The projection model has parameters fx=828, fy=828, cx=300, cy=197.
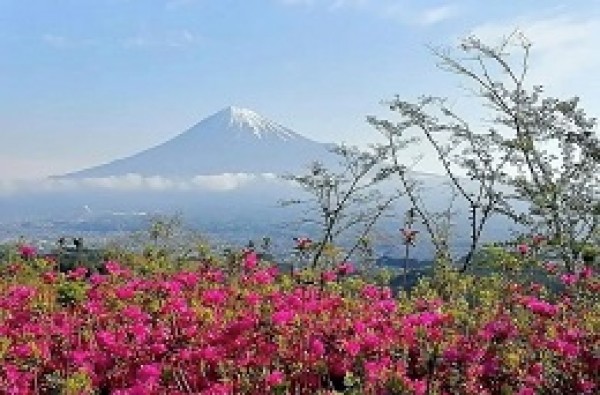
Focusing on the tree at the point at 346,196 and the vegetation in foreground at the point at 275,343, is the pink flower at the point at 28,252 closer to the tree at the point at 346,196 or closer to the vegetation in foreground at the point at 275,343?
the vegetation in foreground at the point at 275,343

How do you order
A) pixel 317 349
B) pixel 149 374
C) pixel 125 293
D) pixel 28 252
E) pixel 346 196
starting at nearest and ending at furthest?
pixel 149 374 → pixel 317 349 → pixel 125 293 → pixel 28 252 → pixel 346 196

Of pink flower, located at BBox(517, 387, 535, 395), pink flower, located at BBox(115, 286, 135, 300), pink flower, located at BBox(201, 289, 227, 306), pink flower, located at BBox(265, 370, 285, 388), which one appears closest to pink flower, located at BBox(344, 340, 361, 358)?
pink flower, located at BBox(265, 370, 285, 388)

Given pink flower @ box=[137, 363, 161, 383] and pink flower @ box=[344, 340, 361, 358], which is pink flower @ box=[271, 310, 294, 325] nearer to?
pink flower @ box=[344, 340, 361, 358]

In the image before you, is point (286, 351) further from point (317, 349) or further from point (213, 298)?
point (213, 298)

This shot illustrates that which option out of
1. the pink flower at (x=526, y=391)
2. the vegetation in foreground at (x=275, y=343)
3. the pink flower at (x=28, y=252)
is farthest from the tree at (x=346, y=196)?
the pink flower at (x=526, y=391)

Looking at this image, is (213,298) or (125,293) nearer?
(213,298)

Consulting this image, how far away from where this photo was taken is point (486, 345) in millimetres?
5957

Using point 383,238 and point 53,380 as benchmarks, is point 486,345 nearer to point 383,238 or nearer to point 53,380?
point 53,380

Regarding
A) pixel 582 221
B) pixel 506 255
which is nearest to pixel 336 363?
pixel 506 255

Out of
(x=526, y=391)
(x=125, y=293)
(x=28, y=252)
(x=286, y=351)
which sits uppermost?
(x=125, y=293)

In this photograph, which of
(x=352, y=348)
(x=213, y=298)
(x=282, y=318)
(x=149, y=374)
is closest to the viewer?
(x=149, y=374)

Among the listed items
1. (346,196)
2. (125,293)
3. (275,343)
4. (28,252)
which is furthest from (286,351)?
(346,196)

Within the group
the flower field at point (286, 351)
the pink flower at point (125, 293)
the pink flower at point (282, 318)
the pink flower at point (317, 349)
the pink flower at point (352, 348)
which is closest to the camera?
the flower field at point (286, 351)

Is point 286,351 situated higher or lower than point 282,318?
lower
